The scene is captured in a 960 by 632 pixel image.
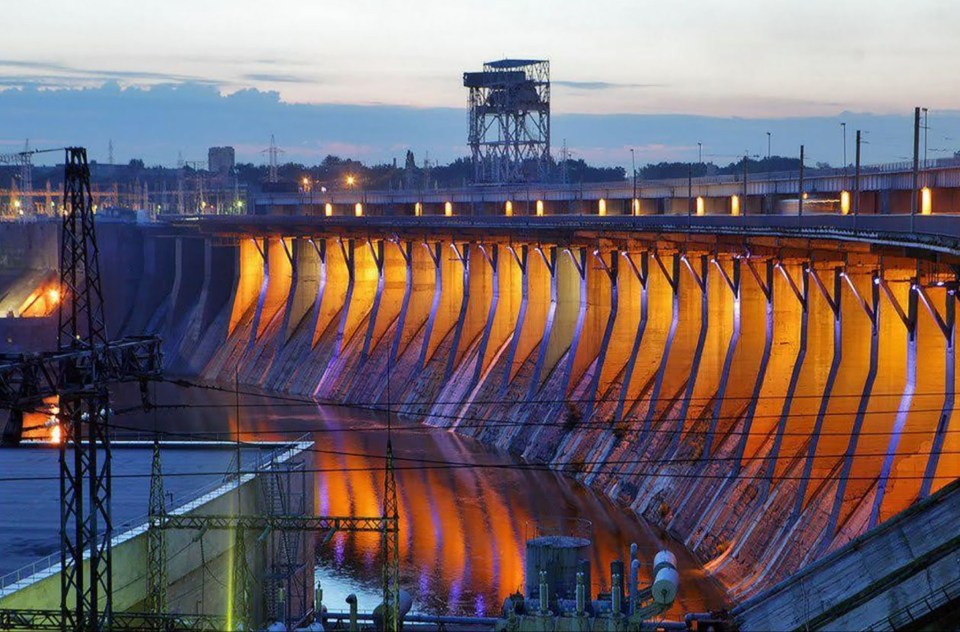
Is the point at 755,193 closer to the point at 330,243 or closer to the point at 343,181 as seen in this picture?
the point at 330,243

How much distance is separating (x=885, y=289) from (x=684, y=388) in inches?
351

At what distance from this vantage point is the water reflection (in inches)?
1081

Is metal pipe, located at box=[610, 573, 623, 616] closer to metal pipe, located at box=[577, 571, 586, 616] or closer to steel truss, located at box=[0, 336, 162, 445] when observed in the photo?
metal pipe, located at box=[577, 571, 586, 616]

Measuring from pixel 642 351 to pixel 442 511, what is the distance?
262 inches

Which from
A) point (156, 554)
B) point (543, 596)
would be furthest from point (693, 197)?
point (543, 596)

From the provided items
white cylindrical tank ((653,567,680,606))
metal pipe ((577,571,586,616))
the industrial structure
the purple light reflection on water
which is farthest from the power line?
metal pipe ((577,571,586,616))

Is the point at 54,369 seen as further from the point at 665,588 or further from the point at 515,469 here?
the point at 515,469

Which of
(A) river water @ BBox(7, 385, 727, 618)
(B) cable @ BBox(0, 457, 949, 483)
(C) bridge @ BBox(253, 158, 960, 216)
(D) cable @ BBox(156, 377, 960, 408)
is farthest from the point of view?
(C) bridge @ BBox(253, 158, 960, 216)

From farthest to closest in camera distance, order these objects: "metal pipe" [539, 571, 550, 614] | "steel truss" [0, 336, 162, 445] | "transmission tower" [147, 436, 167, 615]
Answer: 1. "transmission tower" [147, 436, 167, 615]
2. "metal pipe" [539, 571, 550, 614]
3. "steel truss" [0, 336, 162, 445]

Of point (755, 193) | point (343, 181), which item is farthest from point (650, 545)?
point (343, 181)

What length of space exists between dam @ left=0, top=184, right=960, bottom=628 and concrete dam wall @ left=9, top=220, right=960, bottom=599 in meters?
0.07

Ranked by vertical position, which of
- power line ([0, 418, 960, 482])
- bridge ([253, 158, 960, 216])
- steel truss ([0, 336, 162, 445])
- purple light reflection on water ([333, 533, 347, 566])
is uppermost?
bridge ([253, 158, 960, 216])

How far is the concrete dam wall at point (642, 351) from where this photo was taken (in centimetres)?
2470

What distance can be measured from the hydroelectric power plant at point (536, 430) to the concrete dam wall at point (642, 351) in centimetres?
8
